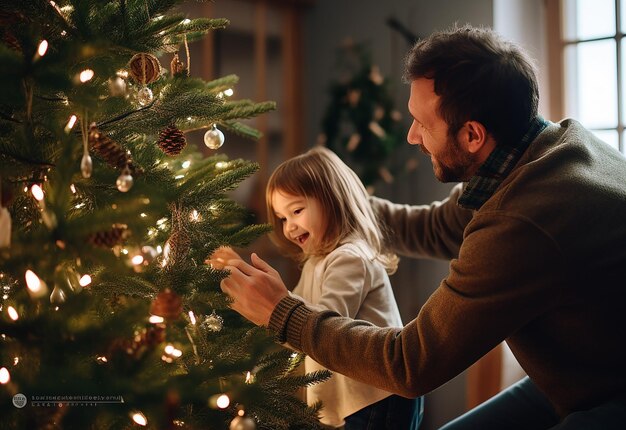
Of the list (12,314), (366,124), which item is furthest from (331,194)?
(366,124)

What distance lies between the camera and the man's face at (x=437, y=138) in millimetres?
1367

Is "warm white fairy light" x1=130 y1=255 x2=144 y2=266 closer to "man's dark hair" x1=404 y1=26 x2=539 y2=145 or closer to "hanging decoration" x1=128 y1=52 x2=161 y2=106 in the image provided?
"hanging decoration" x1=128 y1=52 x2=161 y2=106

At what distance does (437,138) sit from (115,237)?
0.78 meters

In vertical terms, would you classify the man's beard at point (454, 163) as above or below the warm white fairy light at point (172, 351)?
above

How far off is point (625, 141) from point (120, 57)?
83.6 inches

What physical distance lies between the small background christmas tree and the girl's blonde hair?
4.14 ft

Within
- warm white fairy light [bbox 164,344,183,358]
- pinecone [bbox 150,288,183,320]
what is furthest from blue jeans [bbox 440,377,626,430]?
pinecone [bbox 150,288,183,320]

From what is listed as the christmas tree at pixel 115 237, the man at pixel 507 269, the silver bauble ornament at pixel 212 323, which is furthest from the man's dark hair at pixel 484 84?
the silver bauble ornament at pixel 212 323

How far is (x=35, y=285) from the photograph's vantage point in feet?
2.70

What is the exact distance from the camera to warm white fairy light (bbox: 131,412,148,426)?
0.91m

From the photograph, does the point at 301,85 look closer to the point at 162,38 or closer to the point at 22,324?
the point at 162,38

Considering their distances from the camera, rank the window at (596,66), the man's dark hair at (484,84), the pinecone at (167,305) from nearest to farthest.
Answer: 1. the pinecone at (167,305)
2. the man's dark hair at (484,84)
3. the window at (596,66)

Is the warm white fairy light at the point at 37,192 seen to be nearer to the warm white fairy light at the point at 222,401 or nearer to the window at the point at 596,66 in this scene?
the warm white fairy light at the point at 222,401

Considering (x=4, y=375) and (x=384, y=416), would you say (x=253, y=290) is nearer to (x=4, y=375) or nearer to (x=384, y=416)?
(x=4, y=375)
